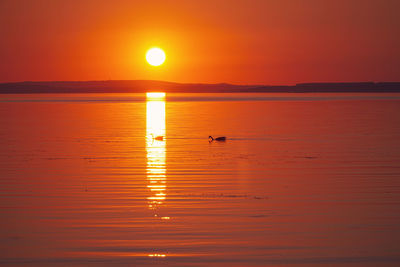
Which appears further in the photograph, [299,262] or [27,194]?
[27,194]

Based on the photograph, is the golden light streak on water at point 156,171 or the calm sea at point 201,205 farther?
the golden light streak on water at point 156,171

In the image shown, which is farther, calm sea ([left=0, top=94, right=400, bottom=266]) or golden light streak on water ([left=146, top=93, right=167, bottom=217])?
golden light streak on water ([left=146, top=93, right=167, bottom=217])

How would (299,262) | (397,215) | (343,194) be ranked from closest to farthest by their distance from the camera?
(299,262), (397,215), (343,194)

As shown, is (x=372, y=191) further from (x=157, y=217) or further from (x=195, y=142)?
(x=195, y=142)

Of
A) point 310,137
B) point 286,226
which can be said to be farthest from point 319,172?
point 310,137

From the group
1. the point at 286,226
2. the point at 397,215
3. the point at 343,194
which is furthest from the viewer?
the point at 343,194

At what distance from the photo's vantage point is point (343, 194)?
13.6m

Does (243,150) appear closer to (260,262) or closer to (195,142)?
(195,142)

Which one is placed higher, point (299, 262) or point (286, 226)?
point (286, 226)

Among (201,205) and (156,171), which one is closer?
(201,205)

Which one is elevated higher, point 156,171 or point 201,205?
point 156,171

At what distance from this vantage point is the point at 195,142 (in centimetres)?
2595

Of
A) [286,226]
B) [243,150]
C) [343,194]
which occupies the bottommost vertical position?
[286,226]

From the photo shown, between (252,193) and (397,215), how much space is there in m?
3.57
